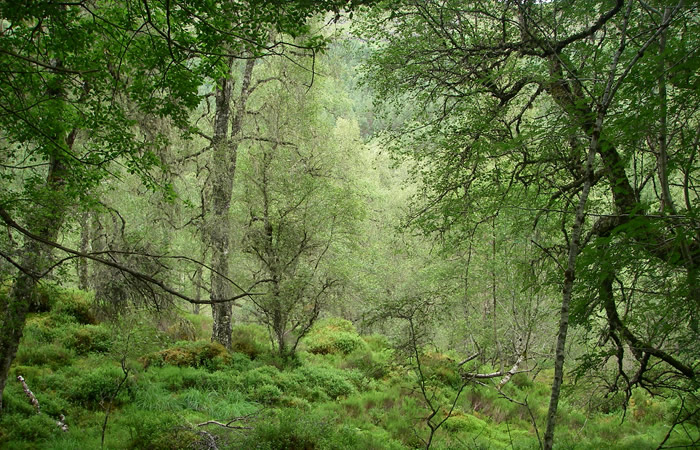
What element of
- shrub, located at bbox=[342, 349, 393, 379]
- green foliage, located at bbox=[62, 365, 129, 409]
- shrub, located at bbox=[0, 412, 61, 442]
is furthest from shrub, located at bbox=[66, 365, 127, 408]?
shrub, located at bbox=[342, 349, 393, 379]

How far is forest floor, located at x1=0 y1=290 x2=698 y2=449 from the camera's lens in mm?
5199

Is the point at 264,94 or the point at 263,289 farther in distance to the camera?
the point at 264,94

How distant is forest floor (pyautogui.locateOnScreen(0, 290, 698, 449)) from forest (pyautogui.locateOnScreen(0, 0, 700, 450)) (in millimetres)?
54

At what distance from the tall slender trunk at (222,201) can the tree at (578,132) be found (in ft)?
13.5

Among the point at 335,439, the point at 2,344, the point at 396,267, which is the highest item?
the point at 396,267

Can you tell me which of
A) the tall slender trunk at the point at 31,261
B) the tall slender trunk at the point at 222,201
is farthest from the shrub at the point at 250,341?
the tall slender trunk at the point at 31,261

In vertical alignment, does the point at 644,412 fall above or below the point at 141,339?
below

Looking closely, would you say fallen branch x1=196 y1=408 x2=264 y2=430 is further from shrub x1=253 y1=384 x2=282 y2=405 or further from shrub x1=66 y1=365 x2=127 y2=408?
shrub x1=66 y1=365 x2=127 y2=408

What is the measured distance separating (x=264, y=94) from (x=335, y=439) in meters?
8.97

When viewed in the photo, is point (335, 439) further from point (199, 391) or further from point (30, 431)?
point (30, 431)

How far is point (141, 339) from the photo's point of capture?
5.89m

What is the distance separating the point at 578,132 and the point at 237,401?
6.33 metres

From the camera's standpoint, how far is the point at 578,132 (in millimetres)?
4180

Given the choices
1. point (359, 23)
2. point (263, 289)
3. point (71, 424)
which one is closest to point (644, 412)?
point (263, 289)
